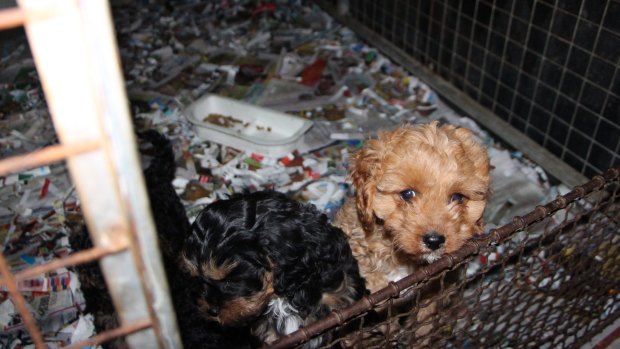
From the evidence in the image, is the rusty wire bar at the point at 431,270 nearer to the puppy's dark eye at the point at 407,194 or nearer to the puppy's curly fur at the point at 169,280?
the puppy's dark eye at the point at 407,194

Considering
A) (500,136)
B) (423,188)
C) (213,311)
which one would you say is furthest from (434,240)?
(500,136)

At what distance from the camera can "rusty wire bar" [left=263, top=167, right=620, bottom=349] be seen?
1.68 metres

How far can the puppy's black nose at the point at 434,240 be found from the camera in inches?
95.7

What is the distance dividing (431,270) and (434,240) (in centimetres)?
54

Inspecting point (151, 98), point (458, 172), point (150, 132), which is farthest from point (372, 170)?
point (151, 98)

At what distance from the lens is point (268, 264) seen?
86.0 inches

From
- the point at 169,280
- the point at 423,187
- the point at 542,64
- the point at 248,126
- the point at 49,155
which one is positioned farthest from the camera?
the point at 248,126

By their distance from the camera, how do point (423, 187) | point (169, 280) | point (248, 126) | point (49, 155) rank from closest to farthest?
point (49, 155)
point (169, 280)
point (423, 187)
point (248, 126)

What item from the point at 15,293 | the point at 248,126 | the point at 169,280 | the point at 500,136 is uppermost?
the point at 15,293

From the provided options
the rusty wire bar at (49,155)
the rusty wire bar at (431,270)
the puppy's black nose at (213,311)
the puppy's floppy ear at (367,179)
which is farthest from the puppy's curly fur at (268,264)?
the rusty wire bar at (49,155)

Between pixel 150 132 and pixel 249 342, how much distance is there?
1.57 m

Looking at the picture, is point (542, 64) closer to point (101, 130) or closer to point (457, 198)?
point (457, 198)

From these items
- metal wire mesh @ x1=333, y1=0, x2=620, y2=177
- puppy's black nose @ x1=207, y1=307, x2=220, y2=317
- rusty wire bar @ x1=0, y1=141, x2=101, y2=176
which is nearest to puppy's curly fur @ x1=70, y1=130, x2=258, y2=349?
puppy's black nose @ x1=207, y1=307, x2=220, y2=317

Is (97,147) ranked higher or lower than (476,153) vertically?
higher
